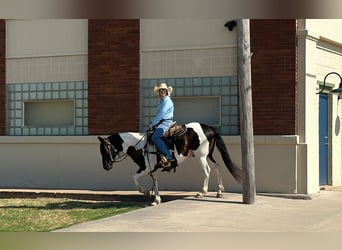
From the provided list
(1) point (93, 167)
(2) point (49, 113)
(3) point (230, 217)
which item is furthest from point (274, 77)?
(2) point (49, 113)

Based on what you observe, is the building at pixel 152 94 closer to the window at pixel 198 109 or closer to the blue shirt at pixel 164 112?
the window at pixel 198 109

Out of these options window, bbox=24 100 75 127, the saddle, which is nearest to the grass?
the saddle

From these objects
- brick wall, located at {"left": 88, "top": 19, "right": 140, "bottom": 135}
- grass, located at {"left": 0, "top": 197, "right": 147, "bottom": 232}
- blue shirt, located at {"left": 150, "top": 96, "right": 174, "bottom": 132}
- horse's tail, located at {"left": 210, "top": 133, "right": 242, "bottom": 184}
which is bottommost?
grass, located at {"left": 0, "top": 197, "right": 147, "bottom": 232}

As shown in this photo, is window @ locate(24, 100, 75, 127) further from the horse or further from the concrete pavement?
the concrete pavement

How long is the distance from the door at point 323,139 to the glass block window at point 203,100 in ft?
7.54

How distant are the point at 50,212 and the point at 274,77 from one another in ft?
18.0

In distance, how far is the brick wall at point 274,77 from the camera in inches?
468

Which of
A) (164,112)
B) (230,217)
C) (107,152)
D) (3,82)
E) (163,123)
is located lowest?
(230,217)

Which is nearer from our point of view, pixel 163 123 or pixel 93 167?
pixel 163 123

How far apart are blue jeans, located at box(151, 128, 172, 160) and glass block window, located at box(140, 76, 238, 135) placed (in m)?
2.21

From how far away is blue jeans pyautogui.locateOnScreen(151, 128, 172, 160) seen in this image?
10.8 m

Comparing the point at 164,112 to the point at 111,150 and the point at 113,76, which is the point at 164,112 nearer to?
the point at 111,150

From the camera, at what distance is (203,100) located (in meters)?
13.0

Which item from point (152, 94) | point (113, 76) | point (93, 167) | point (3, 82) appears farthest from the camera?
point (3, 82)
